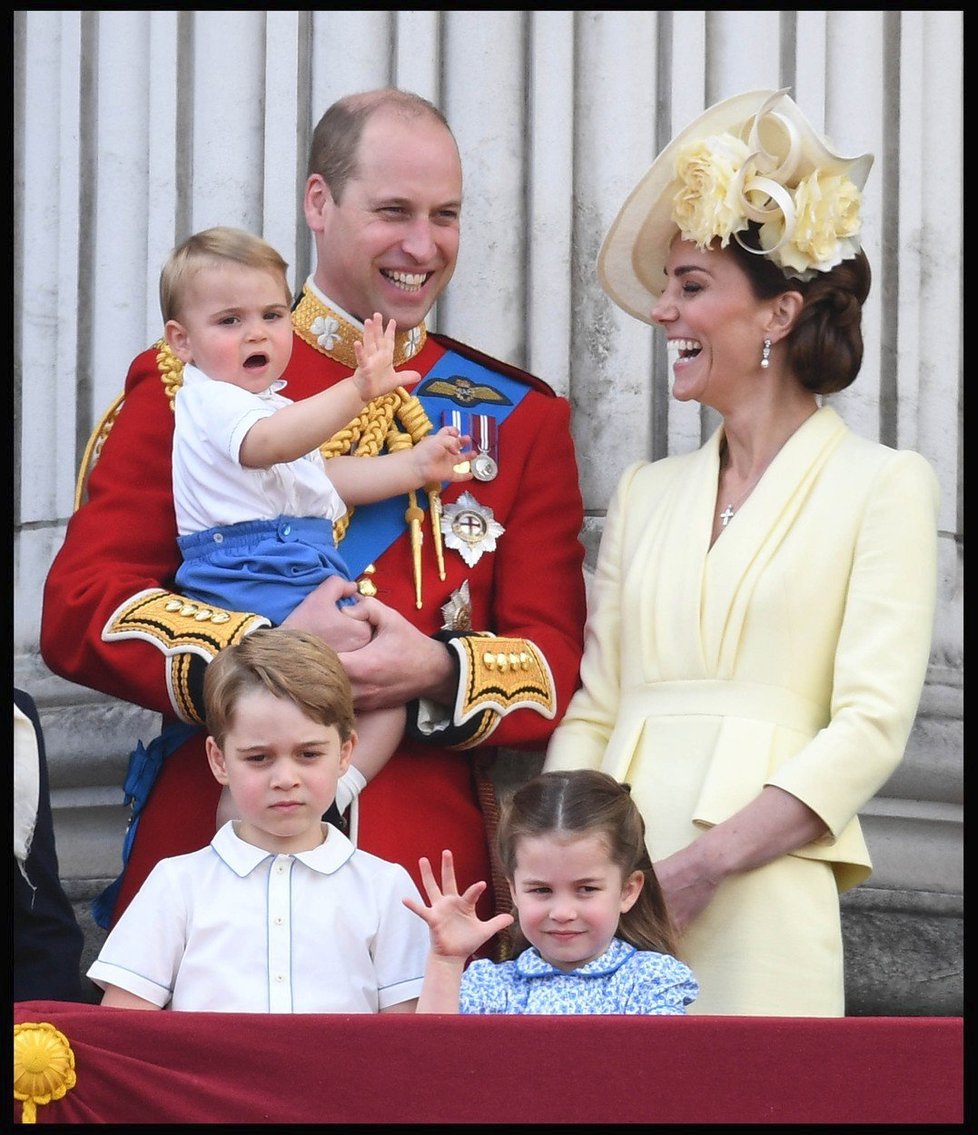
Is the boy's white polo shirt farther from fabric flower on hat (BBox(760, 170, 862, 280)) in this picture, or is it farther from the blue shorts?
fabric flower on hat (BBox(760, 170, 862, 280))

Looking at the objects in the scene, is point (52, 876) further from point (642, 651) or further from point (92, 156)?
point (92, 156)

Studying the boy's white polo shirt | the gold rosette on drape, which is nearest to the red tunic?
the boy's white polo shirt

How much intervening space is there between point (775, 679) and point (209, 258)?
115 centimetres

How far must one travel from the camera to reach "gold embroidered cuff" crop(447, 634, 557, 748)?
4.34m

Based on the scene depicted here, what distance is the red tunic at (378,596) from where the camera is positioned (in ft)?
14.2

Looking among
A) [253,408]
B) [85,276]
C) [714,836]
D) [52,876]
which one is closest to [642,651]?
[714,836]

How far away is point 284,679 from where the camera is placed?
3.87m

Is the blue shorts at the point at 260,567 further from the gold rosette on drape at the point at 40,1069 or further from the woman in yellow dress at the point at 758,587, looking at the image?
the gold rosette on drape at the point at 40,1069

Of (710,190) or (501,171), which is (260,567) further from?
(501,171)

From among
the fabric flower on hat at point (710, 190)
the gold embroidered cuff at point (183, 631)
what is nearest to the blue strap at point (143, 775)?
the gold embroidered cuff at point (183, 631)

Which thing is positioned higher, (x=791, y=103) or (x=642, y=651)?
(x=791, y=103)

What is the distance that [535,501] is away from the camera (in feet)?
15.4

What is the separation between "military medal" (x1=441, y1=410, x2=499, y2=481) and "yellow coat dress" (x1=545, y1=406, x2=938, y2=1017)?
32 cm

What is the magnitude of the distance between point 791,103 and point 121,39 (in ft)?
5.11
